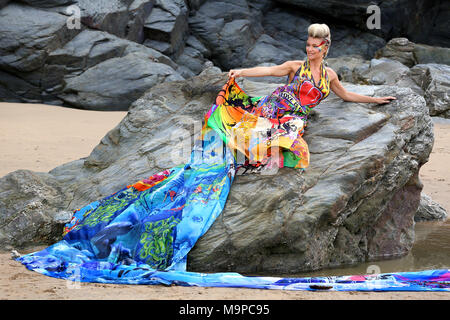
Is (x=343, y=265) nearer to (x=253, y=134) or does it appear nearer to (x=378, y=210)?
(x=378, y=210)

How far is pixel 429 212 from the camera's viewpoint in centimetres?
626

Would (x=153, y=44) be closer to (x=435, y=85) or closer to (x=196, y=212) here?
(x=435, y=85)

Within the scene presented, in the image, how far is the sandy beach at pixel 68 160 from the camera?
3.42 metres

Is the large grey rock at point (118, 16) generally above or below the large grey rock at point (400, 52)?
above

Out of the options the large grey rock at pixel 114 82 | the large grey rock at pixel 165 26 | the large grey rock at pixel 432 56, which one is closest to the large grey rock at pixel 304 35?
the large grey rock at pixel 432 56

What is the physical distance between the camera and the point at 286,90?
5.07 meters

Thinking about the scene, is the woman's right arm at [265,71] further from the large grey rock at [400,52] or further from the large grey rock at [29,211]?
the large grey rock at [400,52]

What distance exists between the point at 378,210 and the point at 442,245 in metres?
0.90

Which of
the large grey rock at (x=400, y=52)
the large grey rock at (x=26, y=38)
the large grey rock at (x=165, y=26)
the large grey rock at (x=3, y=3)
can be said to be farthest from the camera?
the large grey rock at (x=400, y=52)

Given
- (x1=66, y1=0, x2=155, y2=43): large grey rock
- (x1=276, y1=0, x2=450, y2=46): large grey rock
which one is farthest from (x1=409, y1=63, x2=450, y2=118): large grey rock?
(x1=66, y1=0, x2=155, y2=43): large grey rock

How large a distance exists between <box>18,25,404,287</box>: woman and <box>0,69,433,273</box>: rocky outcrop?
0.53 ft

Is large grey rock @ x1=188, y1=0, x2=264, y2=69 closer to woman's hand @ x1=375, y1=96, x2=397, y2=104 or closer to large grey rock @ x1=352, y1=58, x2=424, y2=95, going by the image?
large grey rock @ x1=352, y1=58, x2=424, y2=95

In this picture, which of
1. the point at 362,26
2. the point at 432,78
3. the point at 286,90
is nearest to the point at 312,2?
the point at 362,26

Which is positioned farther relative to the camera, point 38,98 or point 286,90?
point 38,98
